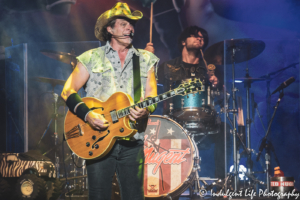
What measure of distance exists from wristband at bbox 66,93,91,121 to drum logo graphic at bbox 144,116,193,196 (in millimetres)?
2482

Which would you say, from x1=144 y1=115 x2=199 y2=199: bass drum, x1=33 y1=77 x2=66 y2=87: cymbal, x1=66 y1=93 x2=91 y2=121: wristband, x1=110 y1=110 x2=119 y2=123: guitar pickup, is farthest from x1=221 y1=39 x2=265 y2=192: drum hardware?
x1=66 y1=93 x2=91 y2=121: wristband

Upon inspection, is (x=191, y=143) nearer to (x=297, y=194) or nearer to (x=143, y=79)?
(x=297, y=194)

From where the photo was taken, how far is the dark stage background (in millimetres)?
5379

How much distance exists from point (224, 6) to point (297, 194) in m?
3.75

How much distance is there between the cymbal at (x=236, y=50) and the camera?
5.29 meters

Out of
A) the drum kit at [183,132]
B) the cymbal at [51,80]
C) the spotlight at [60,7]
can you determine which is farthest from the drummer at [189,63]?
the spotlight at [60,7]

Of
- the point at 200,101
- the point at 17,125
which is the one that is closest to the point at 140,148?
the point at 200,101

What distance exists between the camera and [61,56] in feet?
17.2

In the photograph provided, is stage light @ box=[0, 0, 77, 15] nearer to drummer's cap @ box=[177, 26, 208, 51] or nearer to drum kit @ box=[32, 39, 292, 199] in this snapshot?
drum kit @ box=[32, 39, 292, 199]

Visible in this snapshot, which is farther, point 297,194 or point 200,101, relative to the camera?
point 200,101

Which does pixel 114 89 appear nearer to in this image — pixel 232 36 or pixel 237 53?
pixel 237 53

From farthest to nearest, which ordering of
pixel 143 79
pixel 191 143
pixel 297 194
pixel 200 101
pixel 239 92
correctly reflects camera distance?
pixel 239 92 → pixel 200 101 → pixel 191 143 → pixel 297 194 → pixel 143 79

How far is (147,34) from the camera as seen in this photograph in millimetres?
6180

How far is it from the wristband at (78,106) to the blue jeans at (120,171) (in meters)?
0.35
